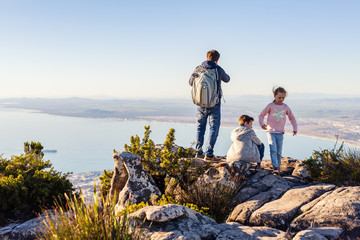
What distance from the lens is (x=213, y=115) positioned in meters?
A: 7.73

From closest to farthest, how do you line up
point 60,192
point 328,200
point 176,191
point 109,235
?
point 109,235 → point 328,200 → point 176,191 → point 60,192

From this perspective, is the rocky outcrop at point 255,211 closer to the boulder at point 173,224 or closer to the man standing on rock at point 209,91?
the boulder at point 173,224

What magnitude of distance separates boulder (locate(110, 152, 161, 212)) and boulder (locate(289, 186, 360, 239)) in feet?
10.3

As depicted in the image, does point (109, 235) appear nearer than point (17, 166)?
Yes

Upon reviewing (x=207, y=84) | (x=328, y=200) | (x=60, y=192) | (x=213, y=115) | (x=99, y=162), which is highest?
(x=207, y=84)

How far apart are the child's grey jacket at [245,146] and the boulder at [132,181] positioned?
227 centimetres

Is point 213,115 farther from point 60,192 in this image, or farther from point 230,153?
point 60,192

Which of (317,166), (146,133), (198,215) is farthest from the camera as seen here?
(146,133)

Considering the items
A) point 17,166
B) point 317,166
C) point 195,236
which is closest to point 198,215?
point 195,236

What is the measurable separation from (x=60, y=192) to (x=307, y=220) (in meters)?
5.74

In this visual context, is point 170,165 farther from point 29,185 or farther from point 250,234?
point 29,185

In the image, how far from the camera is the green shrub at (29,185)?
6.20m

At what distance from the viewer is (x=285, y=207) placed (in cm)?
509

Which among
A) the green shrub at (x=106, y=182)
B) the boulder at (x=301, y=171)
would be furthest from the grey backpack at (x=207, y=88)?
the green shrub at (x=106, y=182)
